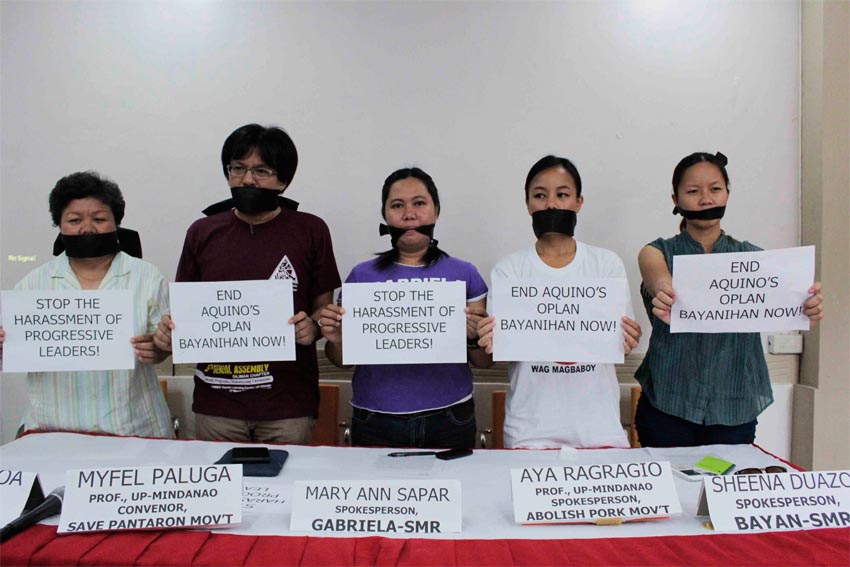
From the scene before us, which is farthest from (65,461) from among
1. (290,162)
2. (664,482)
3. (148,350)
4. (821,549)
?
(821,549)

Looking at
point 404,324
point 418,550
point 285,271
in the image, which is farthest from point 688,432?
point 285,271

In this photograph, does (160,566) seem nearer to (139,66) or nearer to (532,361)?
(532,361)

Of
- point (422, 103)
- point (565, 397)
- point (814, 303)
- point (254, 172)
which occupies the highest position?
point (422, 103)

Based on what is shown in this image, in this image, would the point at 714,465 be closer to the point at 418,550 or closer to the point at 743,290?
the point at 743,290

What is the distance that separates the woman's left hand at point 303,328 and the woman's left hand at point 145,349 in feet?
1.57

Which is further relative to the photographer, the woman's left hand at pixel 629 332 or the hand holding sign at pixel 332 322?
the hand holding sign at pixel 332 322

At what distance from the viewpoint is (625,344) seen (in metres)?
1.62

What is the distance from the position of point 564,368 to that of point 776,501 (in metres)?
0.69

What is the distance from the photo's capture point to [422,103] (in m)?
2.57

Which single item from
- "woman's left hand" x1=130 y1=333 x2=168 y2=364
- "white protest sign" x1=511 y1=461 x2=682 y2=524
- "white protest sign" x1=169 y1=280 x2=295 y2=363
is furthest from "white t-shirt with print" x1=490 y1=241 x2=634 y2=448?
"woman's left hand" x1=130 y1=333 x2=168 y2=364

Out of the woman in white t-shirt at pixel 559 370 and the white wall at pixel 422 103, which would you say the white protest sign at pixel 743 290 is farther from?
the white wall at pixel 422 103

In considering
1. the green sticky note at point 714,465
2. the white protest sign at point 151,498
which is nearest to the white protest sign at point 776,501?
the green sticky note at point 714,465

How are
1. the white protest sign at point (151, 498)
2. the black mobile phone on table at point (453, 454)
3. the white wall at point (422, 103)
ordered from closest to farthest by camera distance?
the white protest sign at point (151, 498)
the black mobile phone on table at point (453, 454)
the white wall at point (422, 103)

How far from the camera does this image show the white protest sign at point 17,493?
3.82 feet
